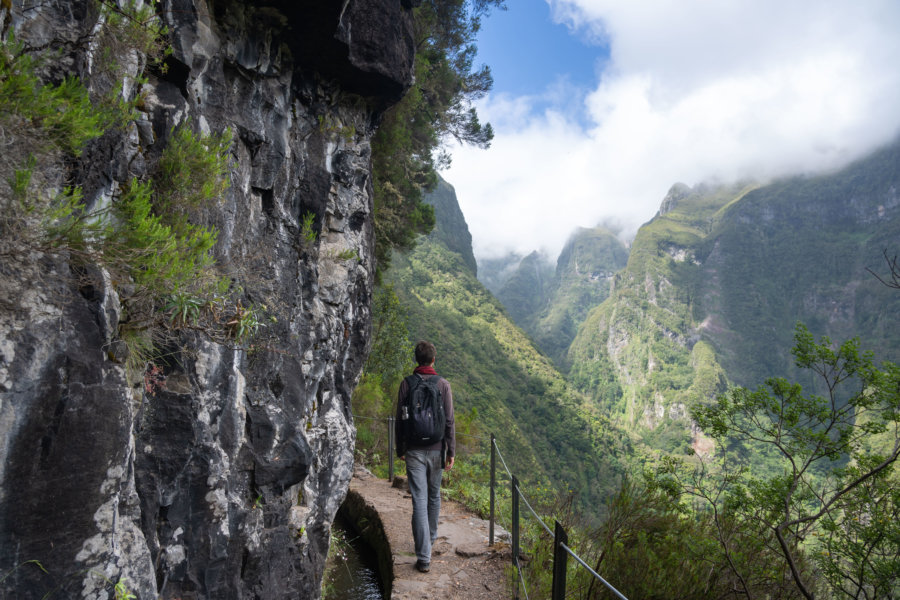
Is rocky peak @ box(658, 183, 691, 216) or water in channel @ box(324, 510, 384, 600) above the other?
rocky peak @ box(658, 183, 691, 216)

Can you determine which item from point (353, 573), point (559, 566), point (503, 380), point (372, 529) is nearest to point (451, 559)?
point (353, 573)

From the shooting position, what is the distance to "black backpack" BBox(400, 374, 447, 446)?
4.01 metres

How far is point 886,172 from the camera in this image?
115 m

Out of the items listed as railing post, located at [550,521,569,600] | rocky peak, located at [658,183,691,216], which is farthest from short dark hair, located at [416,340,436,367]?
rocky peak, located at [658,183,691,216]

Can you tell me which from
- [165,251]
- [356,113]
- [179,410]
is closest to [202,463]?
[179,410]

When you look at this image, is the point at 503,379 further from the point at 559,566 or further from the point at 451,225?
the point at 559,566

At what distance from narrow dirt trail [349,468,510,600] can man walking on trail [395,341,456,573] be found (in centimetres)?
25

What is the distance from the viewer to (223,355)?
338 cm

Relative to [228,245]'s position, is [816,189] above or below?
above

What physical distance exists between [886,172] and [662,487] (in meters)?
159

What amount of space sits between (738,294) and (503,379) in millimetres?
102079

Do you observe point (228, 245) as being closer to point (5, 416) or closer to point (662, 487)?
point (5, 416)

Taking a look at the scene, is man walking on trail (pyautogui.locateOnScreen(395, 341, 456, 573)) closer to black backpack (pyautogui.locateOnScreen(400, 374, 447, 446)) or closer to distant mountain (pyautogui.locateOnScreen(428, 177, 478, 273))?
black backpack (pyautogui.locateOnScreen(400, 374, 447, 446))

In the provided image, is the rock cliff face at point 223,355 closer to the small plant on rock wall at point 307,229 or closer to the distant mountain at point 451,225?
the small plant on rock wall at point 307,229
